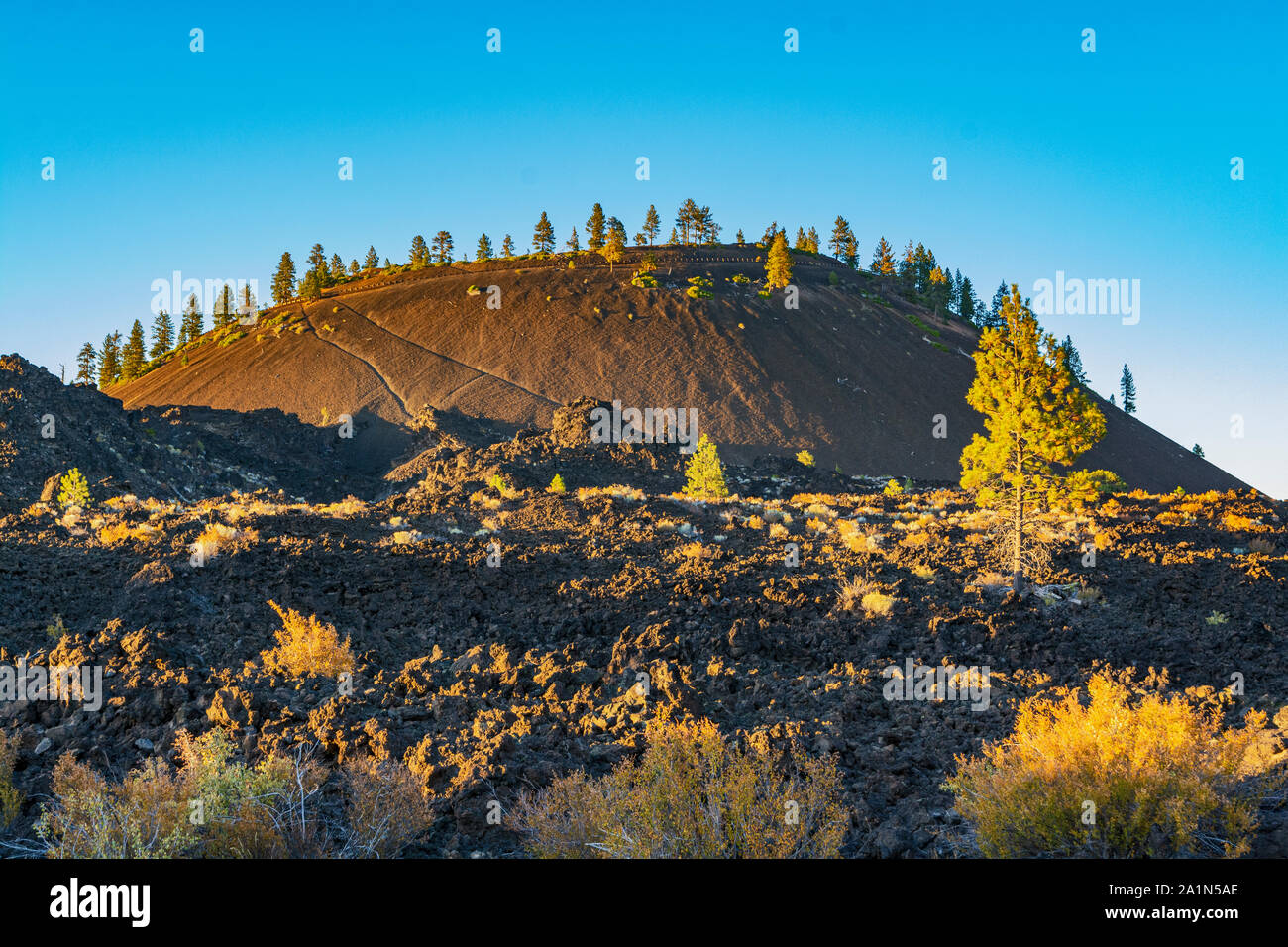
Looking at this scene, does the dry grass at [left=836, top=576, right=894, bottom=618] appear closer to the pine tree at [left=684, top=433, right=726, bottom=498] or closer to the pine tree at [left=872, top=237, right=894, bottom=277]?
the pine tree at [left=684, top=433, right=726, bottom=498]

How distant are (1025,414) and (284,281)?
98.9 meters

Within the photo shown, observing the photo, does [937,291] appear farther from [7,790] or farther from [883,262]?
[7,790]

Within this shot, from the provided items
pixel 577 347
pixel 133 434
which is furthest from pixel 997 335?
pixel 577 347

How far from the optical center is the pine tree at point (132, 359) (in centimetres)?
8206

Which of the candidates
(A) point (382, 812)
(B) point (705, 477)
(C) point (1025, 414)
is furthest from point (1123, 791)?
(B) point (705, 477)

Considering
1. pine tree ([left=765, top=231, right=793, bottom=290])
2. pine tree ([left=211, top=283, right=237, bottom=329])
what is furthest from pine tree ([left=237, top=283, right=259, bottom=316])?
pine tree ([left=765, top=231, right=793, bottom=290])

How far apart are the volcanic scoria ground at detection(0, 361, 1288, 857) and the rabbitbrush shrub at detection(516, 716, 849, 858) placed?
0.49 m

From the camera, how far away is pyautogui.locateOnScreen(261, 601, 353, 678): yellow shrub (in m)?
9.75

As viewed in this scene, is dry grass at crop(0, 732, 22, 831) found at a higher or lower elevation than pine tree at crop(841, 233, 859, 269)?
lower

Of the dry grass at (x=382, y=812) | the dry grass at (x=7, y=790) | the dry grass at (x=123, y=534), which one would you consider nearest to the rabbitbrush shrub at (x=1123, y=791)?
the dry grass at (x=382, y=812)

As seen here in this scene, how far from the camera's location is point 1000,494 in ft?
48.5

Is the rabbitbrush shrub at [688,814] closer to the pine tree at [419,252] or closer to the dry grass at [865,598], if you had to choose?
the dry grass at [865,598]

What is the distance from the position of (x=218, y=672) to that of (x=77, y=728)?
165 cm
